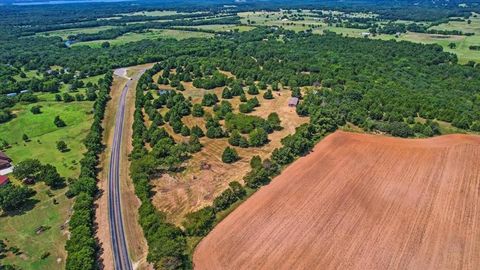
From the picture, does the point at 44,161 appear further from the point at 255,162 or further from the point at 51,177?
the point at 255,162

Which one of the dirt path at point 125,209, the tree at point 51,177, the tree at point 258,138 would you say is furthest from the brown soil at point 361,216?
the tree at point 51,177

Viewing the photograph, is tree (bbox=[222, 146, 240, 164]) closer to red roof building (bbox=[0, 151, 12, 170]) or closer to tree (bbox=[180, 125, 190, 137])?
tree (bbox=[180, 125, 190, 137])

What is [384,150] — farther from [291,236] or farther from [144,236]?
[144,236]

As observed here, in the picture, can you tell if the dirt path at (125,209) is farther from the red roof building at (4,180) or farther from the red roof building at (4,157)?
the red roof building at (4,157)

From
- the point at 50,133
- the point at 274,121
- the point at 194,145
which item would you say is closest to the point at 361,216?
the point at 194,145

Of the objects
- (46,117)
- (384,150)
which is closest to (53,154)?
(46,117)

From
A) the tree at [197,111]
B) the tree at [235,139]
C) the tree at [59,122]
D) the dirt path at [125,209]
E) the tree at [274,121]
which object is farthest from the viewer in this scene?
the tree at [197,111]

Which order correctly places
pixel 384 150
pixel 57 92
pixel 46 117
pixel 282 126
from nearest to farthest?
1. pixel 384 150
2. pixel 282 126
3. pixel 46 117
4. pixel 57 92
